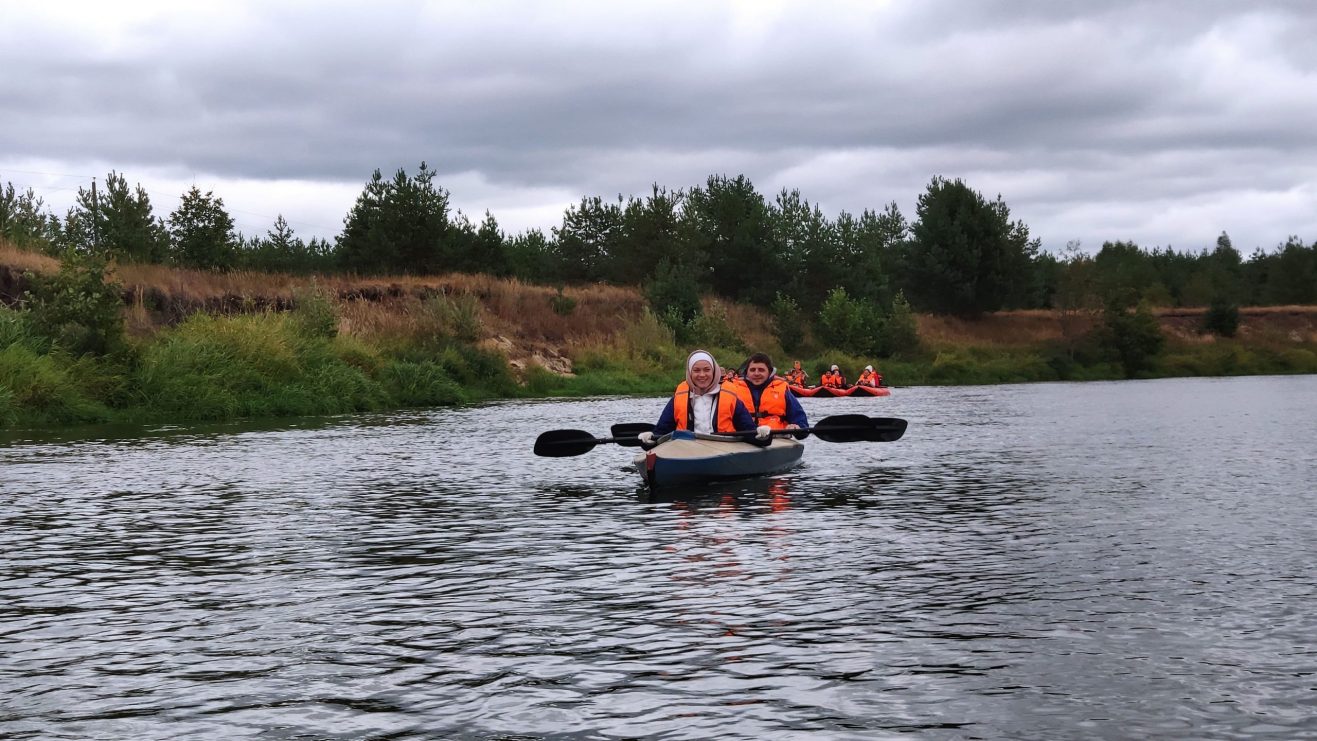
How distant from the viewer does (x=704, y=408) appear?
56.1 feet

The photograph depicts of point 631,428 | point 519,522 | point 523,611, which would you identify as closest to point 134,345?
point 631,428

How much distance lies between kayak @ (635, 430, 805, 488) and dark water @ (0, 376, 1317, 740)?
33 centimetres

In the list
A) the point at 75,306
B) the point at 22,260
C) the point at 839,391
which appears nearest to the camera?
the point at 75,306

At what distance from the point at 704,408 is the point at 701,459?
176cm

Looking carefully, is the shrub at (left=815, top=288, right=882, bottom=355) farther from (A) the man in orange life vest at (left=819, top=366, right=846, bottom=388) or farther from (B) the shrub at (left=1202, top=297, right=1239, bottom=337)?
(B) the shrub at (left=1202, top=297, right=1239, bottom=337)

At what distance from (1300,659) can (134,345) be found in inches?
1105

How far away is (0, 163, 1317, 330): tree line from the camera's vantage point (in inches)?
2229

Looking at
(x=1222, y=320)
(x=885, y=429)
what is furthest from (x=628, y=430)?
(x=1222, y=320)

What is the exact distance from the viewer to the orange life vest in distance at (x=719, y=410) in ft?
55.2

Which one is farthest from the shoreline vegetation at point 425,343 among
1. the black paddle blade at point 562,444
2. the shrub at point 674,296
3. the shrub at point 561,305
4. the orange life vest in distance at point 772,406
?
the orange life vest in distance at point 772,406

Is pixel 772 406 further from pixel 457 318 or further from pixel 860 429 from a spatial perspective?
pixel 457 318

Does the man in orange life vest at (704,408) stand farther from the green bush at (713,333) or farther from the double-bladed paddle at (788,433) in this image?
the green bush at (713,333)

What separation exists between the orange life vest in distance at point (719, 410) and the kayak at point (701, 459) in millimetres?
457

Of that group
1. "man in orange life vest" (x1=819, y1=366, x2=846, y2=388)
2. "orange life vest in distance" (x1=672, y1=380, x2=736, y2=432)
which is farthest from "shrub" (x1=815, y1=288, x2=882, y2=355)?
"orange life vest in distance" (x1=672, y1=380, x2=736, y2=432)
